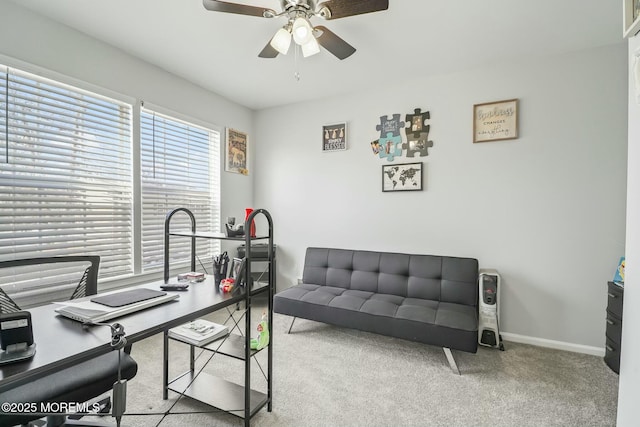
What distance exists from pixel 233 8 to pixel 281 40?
302 mm

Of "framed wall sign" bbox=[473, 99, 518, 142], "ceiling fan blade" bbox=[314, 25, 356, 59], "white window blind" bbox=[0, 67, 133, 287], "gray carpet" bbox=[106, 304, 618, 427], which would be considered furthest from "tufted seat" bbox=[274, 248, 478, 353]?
"ceiling fan blade" bbox=[314, 25, 356, 59]

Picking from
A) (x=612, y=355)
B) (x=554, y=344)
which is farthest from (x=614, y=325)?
(x=554, y=344)

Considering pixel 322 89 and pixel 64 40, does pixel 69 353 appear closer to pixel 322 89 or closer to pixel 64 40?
pixel 64 40

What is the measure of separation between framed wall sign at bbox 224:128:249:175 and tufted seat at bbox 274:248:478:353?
4.60 ft

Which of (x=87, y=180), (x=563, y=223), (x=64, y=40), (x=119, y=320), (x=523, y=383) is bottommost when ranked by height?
(x=523, y=383)

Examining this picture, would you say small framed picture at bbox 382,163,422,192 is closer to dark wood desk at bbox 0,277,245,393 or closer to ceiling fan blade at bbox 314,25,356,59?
ceiling fan blade at bbox 314,25,356,59

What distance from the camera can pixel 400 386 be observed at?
191 cm

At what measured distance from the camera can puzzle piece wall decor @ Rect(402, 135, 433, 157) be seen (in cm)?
288

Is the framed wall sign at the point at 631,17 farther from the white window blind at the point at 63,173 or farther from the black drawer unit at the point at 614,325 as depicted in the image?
the white window blind at the point at 63,173

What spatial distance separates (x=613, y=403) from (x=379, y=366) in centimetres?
138

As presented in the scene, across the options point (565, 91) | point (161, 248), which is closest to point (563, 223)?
point (565, 91)

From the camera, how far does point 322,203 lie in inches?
135

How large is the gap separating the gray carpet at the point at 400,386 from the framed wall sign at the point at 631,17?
1.94 metres

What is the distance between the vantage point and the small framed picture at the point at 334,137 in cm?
328
